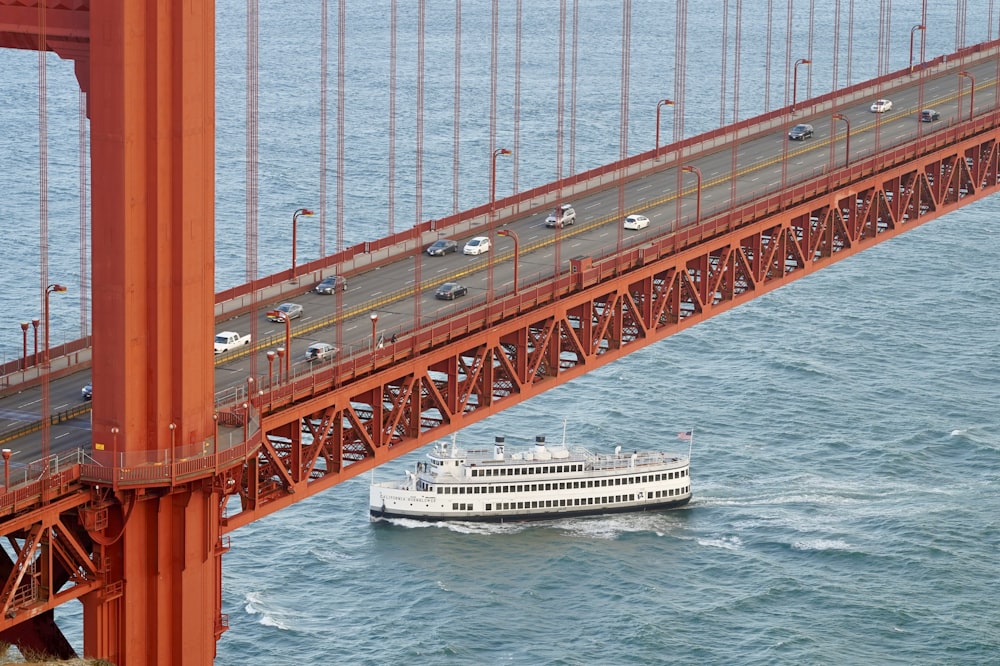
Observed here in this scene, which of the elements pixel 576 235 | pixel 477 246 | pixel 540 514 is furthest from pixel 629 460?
pixel 477 246

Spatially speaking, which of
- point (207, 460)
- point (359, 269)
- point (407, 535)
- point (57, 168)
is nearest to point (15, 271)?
point (57, 168)

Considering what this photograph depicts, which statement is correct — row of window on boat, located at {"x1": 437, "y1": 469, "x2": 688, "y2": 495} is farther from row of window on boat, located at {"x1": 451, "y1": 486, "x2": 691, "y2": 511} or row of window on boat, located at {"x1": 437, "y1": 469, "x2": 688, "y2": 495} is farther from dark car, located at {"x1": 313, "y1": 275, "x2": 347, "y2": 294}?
dark car, located at {"x1": 313, "y1": 275, "x2": 347, "y2": 294}

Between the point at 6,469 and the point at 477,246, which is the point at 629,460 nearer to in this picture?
the point at 477,246

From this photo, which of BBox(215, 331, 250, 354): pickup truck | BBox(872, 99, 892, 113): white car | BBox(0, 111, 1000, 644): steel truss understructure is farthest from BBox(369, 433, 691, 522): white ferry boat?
BBox(215, 331, 250, 354): pickup truck

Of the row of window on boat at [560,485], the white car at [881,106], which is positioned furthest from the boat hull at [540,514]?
the white car at [881,106]

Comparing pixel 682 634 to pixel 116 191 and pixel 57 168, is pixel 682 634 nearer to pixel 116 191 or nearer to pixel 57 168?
pixel 116 191

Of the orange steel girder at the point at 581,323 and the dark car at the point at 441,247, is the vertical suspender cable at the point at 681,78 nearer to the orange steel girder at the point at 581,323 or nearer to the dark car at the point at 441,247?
the orange steel girder at the point at 581,323
